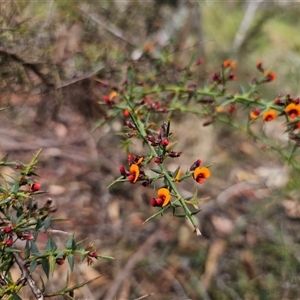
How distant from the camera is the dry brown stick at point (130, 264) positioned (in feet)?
5.23

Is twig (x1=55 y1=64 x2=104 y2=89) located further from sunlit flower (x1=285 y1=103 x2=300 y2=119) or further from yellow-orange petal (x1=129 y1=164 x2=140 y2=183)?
yellow-orange petal (x1=129 y1=164 x2=140 y2=183)

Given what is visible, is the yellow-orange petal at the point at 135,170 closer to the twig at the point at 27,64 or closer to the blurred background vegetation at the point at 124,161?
the blurred background vegetation at the point at 124,161

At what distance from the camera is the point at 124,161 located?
2.17 meters

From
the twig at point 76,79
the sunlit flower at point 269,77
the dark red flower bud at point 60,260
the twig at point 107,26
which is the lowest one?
the twig at point 76,79

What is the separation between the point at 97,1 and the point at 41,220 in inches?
50.4

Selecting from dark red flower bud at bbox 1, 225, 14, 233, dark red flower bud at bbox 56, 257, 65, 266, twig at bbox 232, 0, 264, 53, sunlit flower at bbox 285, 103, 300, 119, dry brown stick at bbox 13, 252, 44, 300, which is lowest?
twig at bbox 232, 0, 264, 53

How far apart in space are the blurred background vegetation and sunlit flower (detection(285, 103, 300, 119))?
0.45 m

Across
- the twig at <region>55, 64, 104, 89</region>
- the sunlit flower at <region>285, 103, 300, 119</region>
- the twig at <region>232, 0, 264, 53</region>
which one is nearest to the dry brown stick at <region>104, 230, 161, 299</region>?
the twig at <region>55, 64, 104, 89</region>

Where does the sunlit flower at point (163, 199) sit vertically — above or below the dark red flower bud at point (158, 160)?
Result: below

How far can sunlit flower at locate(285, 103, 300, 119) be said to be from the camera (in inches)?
41.5

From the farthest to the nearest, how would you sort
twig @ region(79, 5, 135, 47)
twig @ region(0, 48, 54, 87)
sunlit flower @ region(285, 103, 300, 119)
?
twig @ region(79, 5, 135, 47) < twig @ region(0, 48, 54, 87) < sunlit flower @ region(285, 103, 300, 119)

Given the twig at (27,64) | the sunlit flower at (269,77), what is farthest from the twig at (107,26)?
the sunlit flower at (269,77)

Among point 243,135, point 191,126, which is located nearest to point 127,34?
point 191,126

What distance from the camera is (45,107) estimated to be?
1.80 metres
